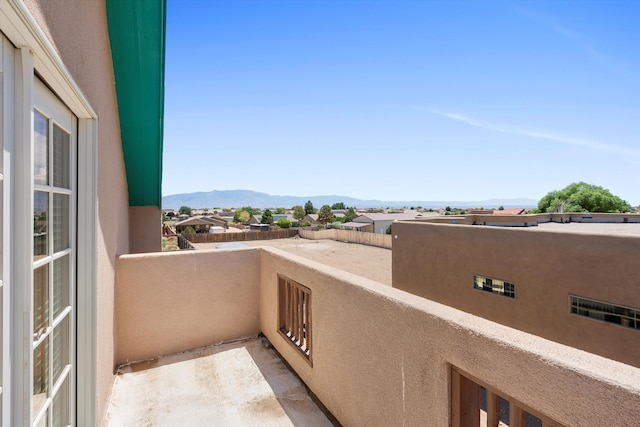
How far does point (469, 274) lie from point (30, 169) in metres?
11.4

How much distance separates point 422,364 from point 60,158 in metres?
2.97

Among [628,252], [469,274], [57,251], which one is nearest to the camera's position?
[57,251]

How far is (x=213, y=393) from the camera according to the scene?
3719mm

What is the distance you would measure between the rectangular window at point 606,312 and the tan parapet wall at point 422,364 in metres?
7.98

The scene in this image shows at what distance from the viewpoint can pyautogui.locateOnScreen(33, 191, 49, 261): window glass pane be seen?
5.67 feet

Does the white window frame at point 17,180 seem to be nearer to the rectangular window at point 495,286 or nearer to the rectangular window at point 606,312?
the rectangular window at point 606,312

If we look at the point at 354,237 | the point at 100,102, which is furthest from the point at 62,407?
the point at 354,237

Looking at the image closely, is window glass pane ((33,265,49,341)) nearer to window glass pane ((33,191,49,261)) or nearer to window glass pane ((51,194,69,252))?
window glass pane ((33,191,49,261))

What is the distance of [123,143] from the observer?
4.55m

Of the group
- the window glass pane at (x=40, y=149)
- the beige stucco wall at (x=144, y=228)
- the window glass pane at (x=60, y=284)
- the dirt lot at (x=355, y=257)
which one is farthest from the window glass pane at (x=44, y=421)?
the dirt lot at (x=355, y=257)

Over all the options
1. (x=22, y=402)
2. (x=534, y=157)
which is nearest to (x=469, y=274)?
(x=22, y=402)

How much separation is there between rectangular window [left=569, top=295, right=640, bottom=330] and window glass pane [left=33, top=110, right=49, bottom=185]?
10.5 metres

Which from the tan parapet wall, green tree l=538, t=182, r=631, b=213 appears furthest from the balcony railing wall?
green tree l=538, t=182, r=631, b=213

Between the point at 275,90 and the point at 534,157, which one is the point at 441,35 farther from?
the point at 534,157
